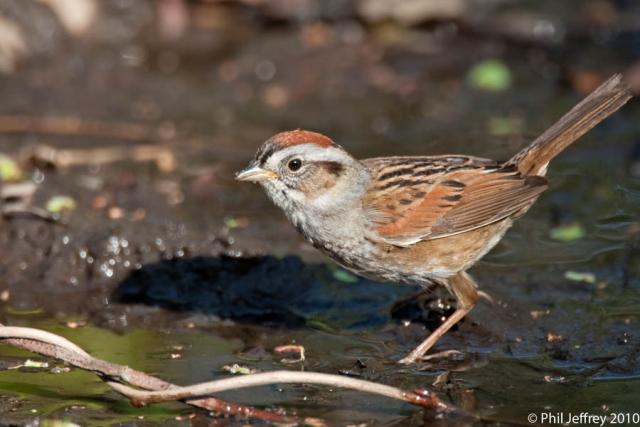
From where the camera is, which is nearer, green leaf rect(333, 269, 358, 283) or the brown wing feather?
the brown wing feather

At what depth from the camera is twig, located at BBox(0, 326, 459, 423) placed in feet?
15.6

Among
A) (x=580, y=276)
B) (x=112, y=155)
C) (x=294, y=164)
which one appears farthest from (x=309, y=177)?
(x=112, y=155)

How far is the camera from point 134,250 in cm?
684

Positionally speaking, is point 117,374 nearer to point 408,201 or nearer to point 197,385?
point 197,385

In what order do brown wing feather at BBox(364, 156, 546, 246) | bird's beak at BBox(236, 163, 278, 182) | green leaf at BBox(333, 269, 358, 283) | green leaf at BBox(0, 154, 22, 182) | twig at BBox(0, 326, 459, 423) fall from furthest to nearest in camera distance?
green leaf at BBox(0, 154, 22, 182) < green leaf at BBox(333, 269, 358, 283) < brown wing feather at BBox(364, 156, 546, 246) < bird's beak at BBox(236, 163, 278, 182) < twig at BBox(0, 326, 459, 423)

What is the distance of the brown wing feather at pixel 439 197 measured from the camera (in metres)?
5.99

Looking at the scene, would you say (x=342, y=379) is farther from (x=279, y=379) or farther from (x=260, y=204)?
(x=260, y=204)

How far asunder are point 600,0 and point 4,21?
212 inches

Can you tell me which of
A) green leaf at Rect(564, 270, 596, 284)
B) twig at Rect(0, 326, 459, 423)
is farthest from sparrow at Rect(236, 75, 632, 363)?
twig at Rect(0, 326, 459, 423)

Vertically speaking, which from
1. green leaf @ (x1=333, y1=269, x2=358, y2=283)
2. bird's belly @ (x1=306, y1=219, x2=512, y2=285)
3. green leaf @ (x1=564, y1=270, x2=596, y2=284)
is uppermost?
green leaf @ (x1=333, y1=269, x2=358, y2=283)

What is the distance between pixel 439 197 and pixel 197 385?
1.94 metres

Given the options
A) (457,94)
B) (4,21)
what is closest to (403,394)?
(457,94)

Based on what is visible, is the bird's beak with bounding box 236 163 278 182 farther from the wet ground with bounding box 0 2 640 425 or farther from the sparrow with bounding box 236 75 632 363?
the wet ground with bounding box 0 2 640 425

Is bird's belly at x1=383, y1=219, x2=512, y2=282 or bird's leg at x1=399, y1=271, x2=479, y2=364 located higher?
bird's belly at x1=383, y1=219, x2=512, y2=282
